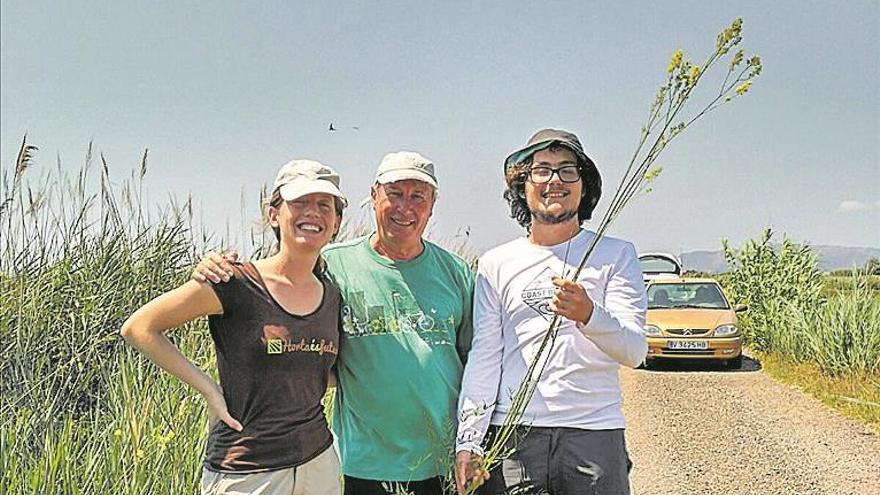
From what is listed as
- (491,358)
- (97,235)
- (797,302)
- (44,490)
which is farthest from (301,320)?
(797,302)

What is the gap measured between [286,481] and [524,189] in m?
1.19

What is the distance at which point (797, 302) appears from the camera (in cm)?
1300

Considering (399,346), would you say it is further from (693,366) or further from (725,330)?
(693,366)

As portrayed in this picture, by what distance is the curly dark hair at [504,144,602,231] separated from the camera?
260cm

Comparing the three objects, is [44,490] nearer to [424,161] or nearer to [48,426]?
[48,426]

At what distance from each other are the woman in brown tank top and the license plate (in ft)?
34.8

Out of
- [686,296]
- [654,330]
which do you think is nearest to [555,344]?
[654,330]

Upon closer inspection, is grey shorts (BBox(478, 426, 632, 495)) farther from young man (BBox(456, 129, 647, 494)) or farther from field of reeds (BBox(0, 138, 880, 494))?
field of reeds (BBox(0, 138, 880, 494))

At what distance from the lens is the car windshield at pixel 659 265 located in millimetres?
18594

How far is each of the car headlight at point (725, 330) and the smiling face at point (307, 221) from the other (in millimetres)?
10768

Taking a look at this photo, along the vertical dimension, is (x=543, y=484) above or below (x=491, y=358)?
below

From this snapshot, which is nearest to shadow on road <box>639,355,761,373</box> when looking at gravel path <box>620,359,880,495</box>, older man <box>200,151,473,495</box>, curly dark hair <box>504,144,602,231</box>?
gravel path <box>620,359,880,495</box>

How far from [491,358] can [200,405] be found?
1.72 metres

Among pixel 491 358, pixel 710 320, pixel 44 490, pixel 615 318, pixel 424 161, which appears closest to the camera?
pixel 615 318
